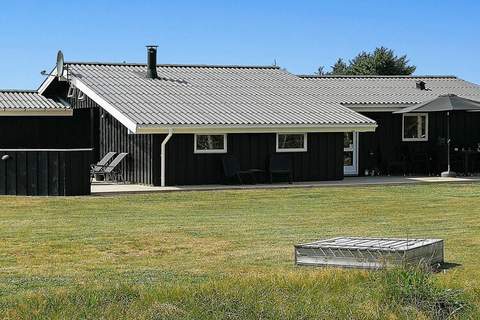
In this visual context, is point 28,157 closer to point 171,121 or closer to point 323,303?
point 171,121

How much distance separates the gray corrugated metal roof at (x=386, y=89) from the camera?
30567 mm

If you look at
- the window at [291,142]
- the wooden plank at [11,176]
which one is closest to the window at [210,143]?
the window at [291,142]

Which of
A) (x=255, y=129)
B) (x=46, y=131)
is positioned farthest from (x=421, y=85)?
(x=46, y=131)

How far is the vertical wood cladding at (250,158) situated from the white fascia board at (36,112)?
23.9ft

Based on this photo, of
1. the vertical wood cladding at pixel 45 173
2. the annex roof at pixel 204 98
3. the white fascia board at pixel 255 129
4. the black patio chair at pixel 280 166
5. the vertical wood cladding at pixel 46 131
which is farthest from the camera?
the vertical wood cladding at pixel 46 131

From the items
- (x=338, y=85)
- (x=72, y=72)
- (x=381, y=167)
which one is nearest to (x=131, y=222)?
(x=72, y=72)

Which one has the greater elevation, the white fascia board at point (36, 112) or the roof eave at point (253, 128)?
the white fascia board at point (36, 112)

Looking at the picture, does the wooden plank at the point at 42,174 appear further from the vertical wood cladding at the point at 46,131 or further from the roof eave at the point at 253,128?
the vertical wood cladding at the point at 46,131

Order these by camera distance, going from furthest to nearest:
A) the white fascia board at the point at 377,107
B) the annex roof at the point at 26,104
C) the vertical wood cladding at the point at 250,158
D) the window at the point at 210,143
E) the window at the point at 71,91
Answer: the window at the point at 71,91 < the white fascia board at the point at 377,107 < the annex roof at the point at 26,104 < the window at the point at 210,143 < the vertical wood cladding at the point at 250,158

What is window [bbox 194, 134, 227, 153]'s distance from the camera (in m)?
24.8

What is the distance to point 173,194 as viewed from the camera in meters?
21.7

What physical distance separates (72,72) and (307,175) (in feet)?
27.8

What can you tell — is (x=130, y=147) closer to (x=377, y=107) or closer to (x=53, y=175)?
(x=53, y=175)

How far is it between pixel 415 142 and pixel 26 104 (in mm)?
13553
